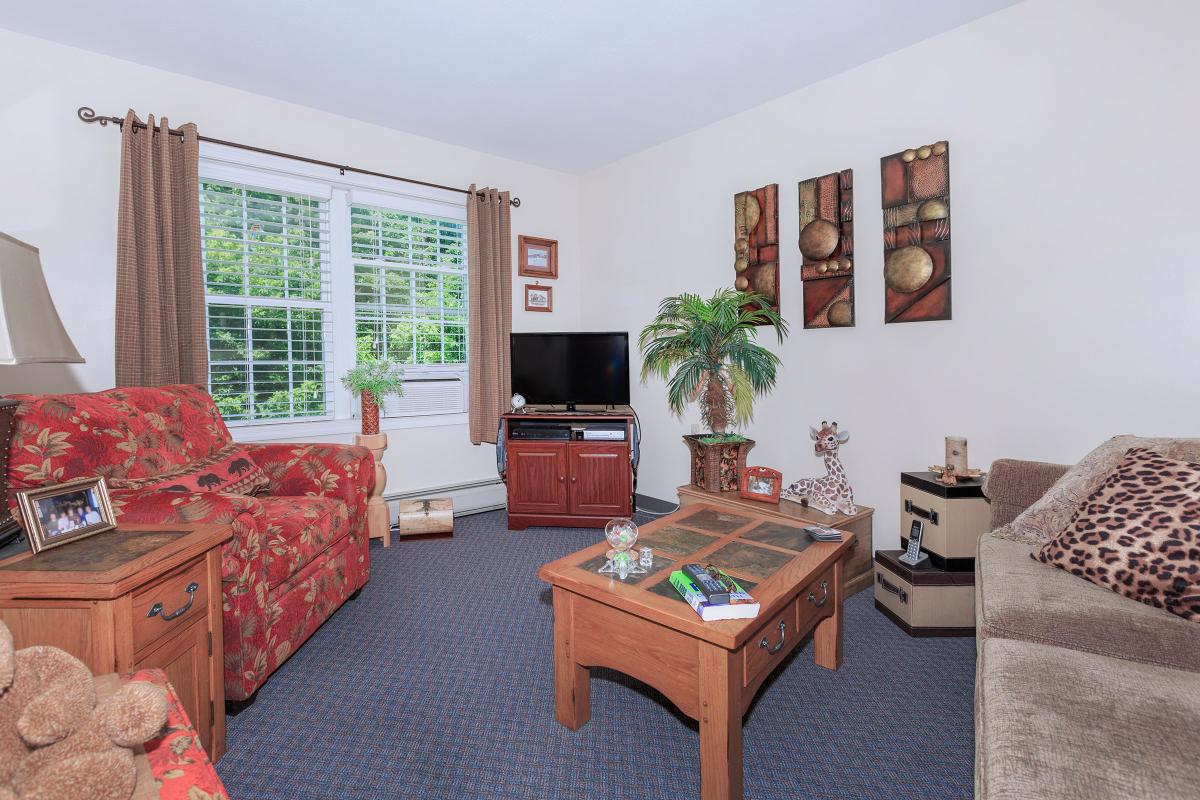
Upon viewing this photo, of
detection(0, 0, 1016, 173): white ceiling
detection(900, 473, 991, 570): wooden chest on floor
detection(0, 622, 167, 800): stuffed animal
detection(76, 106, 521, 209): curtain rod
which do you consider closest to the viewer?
detection(0, 622, 167, 800): stuffed animal

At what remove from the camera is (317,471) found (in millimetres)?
2555

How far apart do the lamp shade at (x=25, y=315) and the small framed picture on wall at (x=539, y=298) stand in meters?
3.05

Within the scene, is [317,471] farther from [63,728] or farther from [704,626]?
[704,626]

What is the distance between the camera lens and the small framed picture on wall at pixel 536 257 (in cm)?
440

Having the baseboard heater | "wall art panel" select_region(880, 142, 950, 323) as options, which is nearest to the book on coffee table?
"wall art panel" select_region(880, 142, 950, 323)

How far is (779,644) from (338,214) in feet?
11.7

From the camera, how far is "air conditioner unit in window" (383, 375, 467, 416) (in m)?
3.88

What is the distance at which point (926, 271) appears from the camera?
2674 mm

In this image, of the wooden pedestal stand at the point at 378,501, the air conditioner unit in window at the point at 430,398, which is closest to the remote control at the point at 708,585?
the wooden pedestal stand at the point at 378,501

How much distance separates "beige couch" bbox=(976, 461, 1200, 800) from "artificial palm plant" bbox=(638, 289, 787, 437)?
1.70 metres

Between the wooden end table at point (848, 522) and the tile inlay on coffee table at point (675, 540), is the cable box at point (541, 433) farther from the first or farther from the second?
the tile inlay on coffee table at point (675, 540)

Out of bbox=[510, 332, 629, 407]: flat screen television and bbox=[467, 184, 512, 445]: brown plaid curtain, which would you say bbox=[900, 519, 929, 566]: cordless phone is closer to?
bbox=[510, 332, 629, 407]: flat screen television

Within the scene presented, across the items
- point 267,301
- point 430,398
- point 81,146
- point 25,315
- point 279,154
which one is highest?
point 279,154

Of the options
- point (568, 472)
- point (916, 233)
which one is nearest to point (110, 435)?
point (568, 472)
